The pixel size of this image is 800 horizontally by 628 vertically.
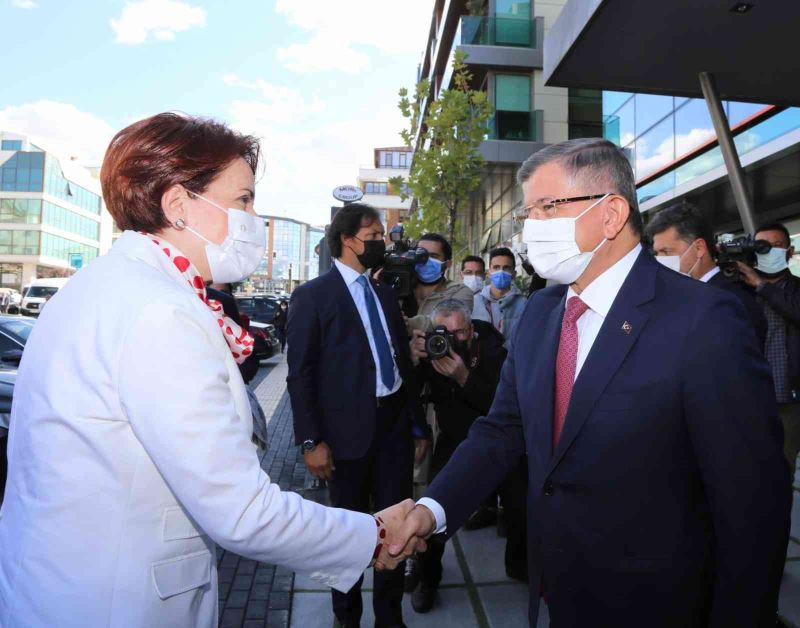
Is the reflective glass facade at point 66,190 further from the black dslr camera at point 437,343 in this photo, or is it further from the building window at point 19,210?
the black dslr camera at point 437,343

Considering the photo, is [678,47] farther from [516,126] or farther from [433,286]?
[516,126]

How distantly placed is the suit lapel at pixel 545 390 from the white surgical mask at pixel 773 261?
293cm

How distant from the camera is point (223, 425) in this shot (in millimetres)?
1384

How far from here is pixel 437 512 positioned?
2135mm

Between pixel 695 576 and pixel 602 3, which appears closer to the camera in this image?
pixel 695 576

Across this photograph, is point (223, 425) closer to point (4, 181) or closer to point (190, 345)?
point (190, 345)

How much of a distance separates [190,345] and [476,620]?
2.80 m

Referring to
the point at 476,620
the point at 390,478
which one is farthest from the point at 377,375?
the point at 476,620

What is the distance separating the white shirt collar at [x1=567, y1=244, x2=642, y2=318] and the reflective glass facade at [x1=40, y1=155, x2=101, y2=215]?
91.2 meters

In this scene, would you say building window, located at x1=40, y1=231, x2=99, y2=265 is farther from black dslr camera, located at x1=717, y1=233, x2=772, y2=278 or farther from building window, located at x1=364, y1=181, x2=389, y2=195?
black dslr camera, located at x1=717, y1=233, x2=772, y2=278

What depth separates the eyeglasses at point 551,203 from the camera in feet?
6.56

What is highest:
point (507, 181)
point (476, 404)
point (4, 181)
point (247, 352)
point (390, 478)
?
point (4, 181)

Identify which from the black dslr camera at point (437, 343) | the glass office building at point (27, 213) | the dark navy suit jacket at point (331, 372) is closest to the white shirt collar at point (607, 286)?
the black dslr camera at point (437, 343)

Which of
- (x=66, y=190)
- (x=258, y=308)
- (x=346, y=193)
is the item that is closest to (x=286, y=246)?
(x=66, y=190)
